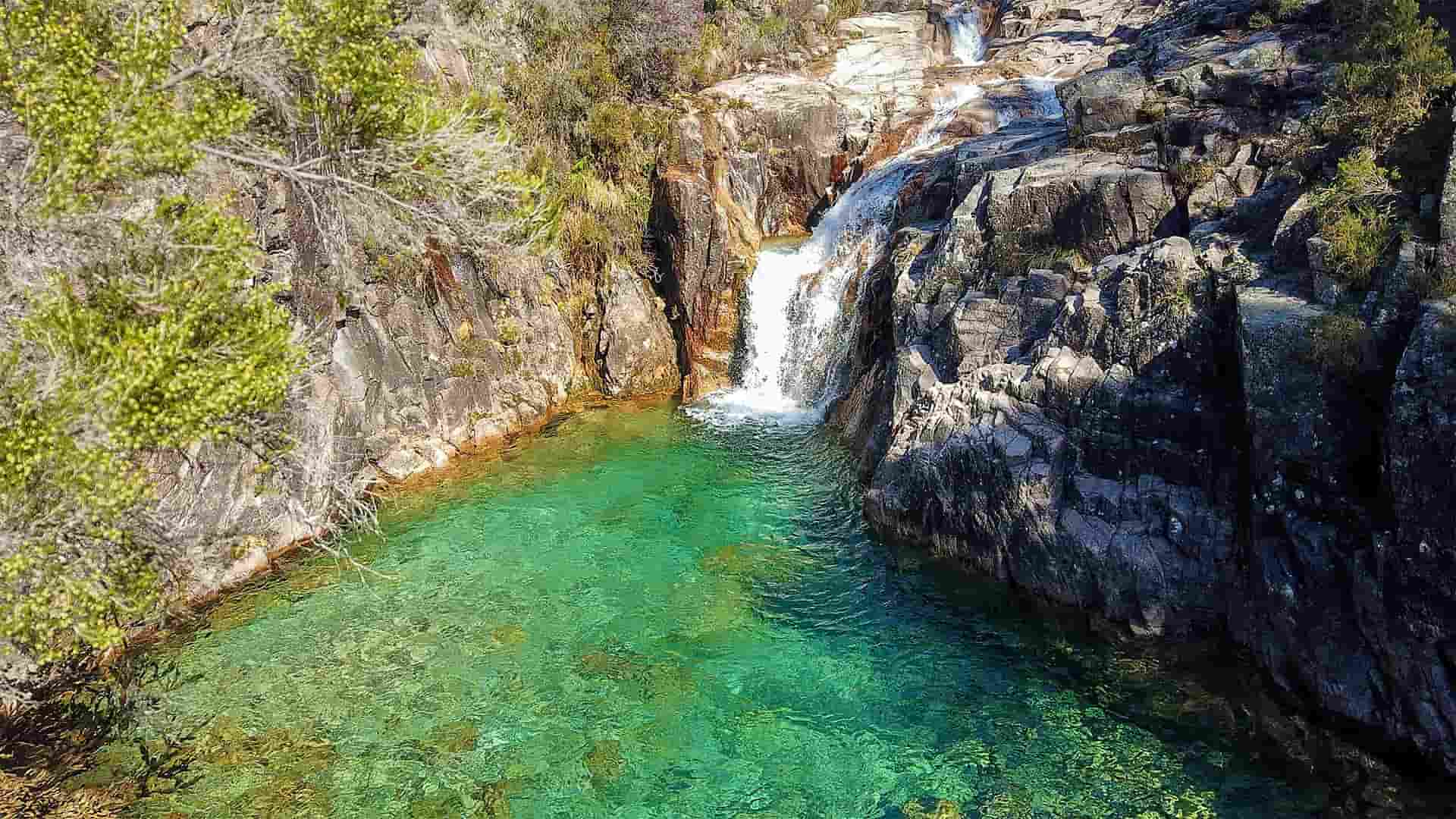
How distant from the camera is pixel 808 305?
21.0 metres

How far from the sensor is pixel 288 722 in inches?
420

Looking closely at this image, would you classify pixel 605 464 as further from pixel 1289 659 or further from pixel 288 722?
pixel 1289 659

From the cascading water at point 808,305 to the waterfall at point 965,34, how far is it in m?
9.55

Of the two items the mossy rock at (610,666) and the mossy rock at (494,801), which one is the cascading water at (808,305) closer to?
the mossy rock at (610,666)

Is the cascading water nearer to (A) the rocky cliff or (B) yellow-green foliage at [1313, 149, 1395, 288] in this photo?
(A) the rocky cliff

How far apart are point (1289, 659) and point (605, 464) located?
12628 mm

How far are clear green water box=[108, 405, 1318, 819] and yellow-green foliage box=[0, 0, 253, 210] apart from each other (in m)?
7.07

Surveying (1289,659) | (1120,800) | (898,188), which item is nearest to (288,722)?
(1120,800)

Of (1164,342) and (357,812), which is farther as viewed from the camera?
(1164,342)

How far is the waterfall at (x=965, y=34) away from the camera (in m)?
30.5

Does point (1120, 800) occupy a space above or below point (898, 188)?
below

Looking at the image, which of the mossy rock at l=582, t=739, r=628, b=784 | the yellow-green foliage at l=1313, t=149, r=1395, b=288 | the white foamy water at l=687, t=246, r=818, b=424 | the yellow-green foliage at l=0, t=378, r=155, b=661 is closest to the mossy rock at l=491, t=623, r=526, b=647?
the mossy rock at l=582, t=739, r=628, b=784

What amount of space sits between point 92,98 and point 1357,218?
1301cm

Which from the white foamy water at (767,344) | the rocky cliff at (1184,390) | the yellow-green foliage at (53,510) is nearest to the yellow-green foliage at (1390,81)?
the rocky cliff at (1184,390)
